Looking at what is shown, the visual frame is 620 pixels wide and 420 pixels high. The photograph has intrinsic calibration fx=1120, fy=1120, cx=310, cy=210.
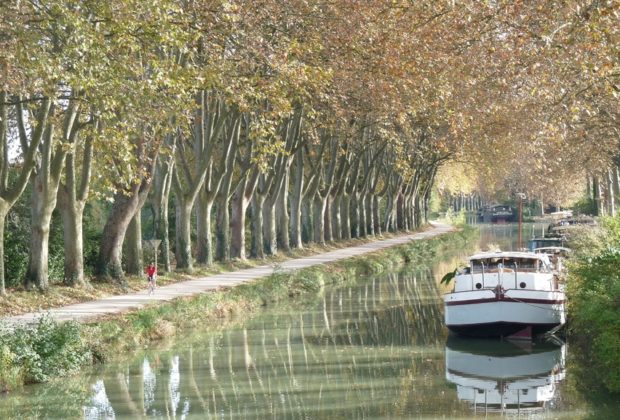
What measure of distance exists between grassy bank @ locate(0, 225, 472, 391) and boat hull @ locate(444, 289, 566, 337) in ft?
22.3

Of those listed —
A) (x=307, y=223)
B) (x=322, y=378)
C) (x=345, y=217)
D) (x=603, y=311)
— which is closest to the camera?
(x=603, y=311)

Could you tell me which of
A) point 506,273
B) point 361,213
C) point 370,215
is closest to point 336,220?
point 361,213

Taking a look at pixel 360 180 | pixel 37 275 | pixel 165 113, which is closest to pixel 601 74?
pixel 165 113

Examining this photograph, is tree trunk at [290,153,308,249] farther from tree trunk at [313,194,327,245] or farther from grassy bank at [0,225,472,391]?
grassy bank at [0,225,472,391]

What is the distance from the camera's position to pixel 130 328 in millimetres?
25656

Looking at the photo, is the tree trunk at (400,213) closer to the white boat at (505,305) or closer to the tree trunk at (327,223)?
the tree trunk at (327,223)

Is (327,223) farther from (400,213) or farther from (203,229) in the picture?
(400,213)

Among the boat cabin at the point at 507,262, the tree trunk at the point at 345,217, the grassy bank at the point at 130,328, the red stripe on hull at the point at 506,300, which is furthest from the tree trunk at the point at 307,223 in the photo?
the red stripe on hull at the point at 506,300

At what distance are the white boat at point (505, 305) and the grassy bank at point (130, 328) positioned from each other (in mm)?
6794

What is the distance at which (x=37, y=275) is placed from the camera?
2952cm

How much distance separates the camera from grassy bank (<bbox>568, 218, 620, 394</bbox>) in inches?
741

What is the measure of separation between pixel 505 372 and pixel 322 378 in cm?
403

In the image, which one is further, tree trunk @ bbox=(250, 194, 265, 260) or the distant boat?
the distant boat

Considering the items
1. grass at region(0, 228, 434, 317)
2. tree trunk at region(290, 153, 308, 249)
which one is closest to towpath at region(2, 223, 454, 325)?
grass at region(0, 228, 434, 317)
